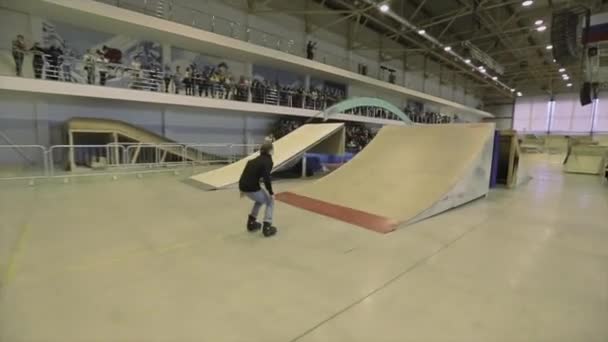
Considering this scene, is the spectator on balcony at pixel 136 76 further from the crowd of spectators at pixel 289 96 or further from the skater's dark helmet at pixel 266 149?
the skater's dark helmet at pixel 266 149

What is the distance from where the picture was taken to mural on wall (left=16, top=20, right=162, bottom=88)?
805 centimetres

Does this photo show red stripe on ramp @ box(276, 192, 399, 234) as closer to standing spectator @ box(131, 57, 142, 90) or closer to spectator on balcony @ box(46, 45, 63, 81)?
standing spectator @ box(131, 57, 142, 90)

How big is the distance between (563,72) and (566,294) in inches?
1108

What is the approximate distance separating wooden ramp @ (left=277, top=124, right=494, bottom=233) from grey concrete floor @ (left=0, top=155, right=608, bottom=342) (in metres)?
0.35

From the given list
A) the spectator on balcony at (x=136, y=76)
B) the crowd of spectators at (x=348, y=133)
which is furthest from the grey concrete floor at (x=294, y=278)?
the crowd of spectators at (x=348, y=133)

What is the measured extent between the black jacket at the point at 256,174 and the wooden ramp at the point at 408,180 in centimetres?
138

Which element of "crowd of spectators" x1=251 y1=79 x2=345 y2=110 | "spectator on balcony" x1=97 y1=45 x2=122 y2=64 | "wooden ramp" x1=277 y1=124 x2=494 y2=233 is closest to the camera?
"wooden ramp" x1=277 y1=124 x2=494 y2=233

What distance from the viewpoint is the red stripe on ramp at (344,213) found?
362 cm

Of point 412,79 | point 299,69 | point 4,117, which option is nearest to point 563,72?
point 412,79

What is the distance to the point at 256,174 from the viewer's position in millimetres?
3195

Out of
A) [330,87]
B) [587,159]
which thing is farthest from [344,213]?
[330,87]

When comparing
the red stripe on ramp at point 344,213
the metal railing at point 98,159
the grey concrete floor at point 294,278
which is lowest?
the grey concrete floor at point 294,278

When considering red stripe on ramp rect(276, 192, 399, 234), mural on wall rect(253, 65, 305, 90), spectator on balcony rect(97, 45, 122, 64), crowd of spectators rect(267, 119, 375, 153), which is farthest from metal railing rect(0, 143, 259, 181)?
mural on wall rect(253, 65, 305, 90)

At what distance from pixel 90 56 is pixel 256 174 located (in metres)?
9.18
